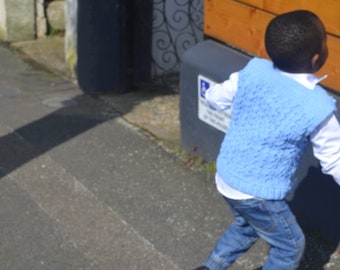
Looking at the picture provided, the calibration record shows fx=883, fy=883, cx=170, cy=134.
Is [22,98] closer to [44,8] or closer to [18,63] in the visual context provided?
[18,63]

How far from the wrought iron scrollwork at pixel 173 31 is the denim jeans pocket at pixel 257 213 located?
13.2 ft

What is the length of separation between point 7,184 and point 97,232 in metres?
0.89

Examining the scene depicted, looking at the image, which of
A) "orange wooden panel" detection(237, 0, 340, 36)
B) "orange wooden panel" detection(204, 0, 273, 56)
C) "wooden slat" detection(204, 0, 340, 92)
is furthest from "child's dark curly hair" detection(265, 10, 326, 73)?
"orange wooden panel" detection(204, 0, 273, 56)

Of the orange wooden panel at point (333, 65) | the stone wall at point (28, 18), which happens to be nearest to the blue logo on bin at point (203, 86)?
the orange wooden panel at point (333, 65)

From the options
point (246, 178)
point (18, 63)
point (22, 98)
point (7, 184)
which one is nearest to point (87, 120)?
point (22, 98)

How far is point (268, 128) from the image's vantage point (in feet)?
11.4

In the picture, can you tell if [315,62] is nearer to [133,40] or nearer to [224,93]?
[224,93]

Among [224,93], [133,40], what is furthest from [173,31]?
[224,93]

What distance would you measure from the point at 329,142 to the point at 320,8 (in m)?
1.51

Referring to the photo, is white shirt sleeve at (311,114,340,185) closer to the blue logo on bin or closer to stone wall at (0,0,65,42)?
the blue logo on bin

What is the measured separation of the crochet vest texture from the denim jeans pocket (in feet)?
0.16

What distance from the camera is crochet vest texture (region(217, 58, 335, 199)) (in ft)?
11.2

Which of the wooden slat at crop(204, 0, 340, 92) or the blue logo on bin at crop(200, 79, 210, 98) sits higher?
the wooden slat at crop(204, 0, 340, 92)

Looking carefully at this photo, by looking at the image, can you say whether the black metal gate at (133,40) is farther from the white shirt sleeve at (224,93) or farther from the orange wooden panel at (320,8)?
the white shirt sleeve at (224,93)
